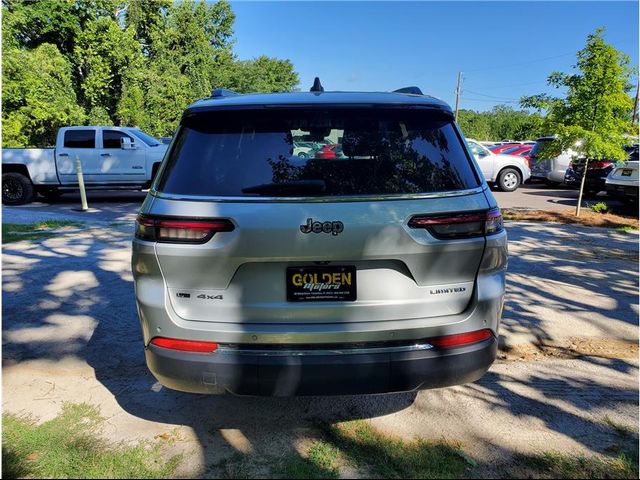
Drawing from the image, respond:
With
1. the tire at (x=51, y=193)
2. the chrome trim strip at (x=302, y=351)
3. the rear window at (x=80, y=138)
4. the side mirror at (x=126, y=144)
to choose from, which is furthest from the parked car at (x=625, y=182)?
the tire at (x=51, y=193)

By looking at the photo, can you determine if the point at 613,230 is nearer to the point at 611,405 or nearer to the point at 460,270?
the point at 611,405

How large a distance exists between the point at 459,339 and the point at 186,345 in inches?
53.9

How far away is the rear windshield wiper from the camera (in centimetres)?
241

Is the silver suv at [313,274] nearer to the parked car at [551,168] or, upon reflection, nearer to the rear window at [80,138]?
the rear window at [80,138]

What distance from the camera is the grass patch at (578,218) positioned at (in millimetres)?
10212

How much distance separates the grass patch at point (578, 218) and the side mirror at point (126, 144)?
10.2m

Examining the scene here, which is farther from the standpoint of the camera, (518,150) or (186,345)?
(518,150)

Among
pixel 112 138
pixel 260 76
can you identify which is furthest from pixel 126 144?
pixel 260 76

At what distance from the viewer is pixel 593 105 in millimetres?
9953

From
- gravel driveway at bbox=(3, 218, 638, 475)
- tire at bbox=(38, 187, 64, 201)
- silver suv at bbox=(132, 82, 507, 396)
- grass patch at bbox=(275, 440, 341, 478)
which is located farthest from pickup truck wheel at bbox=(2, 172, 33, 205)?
grass patch at bbox=(275, 440, 341, 478)

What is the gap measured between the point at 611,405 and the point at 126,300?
14.6 ft

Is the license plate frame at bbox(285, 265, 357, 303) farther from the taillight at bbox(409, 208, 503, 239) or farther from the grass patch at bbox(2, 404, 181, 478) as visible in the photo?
the grass patch at bbox(2, 404, 181, 478)

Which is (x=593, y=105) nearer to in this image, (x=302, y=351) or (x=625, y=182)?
(x=625, y=182)

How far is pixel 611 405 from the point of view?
10.6 ft
